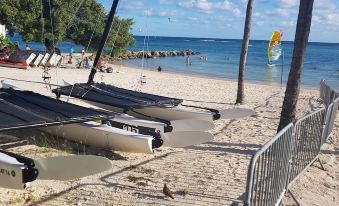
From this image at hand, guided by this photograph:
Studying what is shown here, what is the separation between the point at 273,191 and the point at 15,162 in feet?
11.4

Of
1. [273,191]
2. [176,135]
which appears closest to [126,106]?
[176,135]

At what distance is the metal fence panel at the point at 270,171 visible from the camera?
434 centimetres

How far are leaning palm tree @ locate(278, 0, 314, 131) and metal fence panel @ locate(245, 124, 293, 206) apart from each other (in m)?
3.27

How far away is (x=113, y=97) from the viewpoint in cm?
1089

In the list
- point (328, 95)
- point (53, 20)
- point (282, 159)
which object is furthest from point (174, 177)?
point (53, 20)

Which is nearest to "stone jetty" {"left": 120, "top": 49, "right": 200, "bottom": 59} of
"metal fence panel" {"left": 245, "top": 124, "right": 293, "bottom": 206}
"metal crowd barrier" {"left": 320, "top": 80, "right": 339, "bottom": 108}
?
"metal crowd barrier" {"left": 320, "top": 80, "right": 339, "bottom": 108}

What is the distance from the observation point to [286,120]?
888 centimetres

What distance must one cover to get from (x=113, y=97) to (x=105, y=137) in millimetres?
2958

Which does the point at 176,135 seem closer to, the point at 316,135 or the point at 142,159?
the point at 142,159

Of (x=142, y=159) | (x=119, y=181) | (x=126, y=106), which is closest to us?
(x=119, y=181)

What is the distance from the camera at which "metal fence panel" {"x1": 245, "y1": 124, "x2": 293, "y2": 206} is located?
14.2 feet

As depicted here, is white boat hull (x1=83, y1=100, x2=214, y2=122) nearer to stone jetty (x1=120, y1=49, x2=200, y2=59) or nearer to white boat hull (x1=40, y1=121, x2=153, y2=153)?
white boat hull (x1=40, y1=121, x2=153, y2=153)

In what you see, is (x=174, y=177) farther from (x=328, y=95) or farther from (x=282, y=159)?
(x=328, y=95)

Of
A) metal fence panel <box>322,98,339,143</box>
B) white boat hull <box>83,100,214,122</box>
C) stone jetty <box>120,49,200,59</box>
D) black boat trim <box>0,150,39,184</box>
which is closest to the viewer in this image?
black boat trim <box>0,150,39,184</box>
